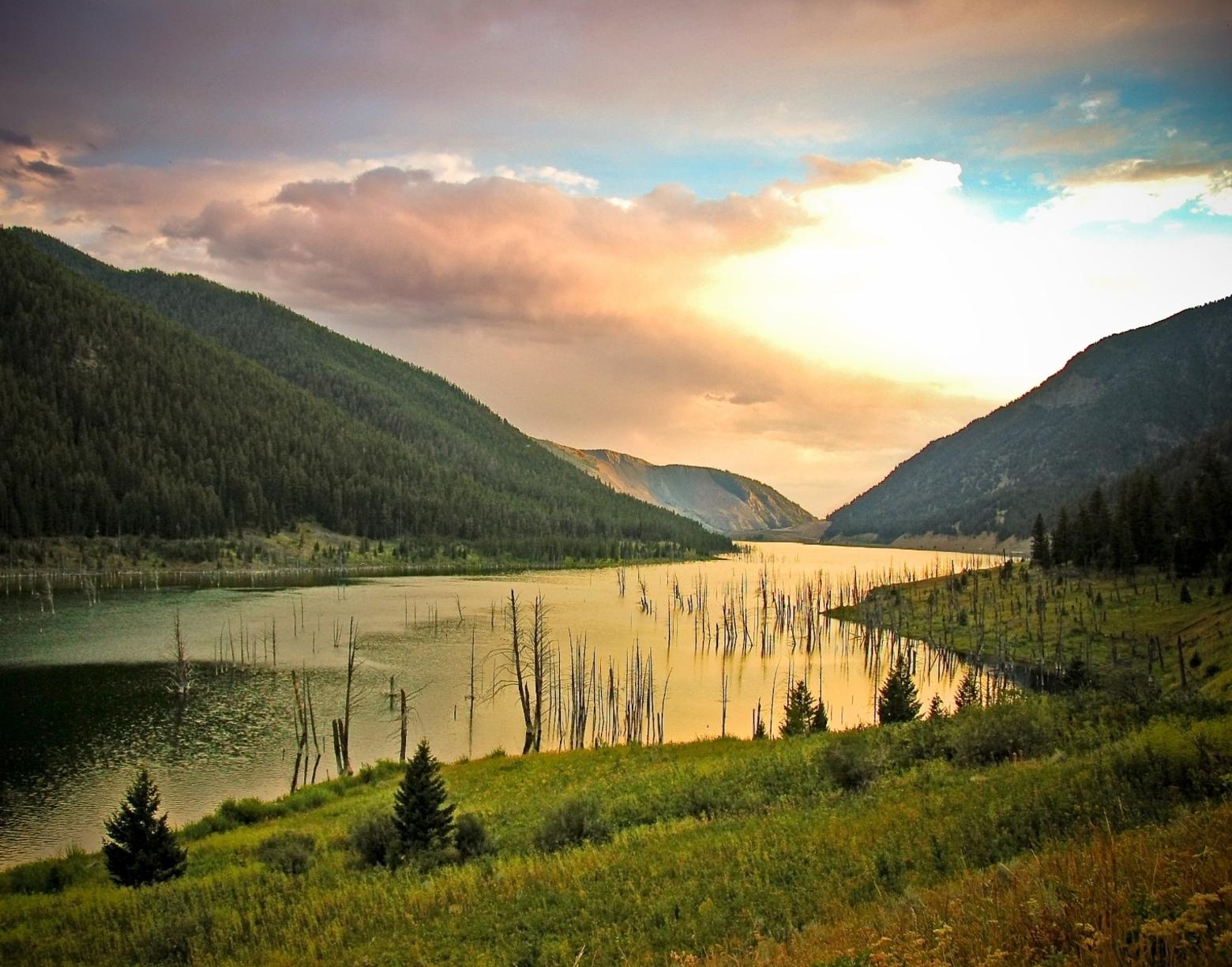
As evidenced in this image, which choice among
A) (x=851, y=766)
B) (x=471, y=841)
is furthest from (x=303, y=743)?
(x=851, y=766)

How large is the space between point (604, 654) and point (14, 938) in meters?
64.5

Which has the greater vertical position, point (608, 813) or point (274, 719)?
point (608, 813)

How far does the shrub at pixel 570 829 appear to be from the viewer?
21.0 m

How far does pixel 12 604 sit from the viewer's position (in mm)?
104562

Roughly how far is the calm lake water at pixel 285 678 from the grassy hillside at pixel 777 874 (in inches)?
736

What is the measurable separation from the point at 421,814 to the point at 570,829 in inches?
189


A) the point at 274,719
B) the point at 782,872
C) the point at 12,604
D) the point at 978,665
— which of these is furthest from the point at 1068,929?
the point at 12,604

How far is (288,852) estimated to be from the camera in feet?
74.7

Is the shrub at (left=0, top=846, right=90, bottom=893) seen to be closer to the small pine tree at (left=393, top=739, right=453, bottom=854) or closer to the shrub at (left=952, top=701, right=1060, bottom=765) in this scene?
the small pine tree at (left=393, top=739, right=453, bottom=854)

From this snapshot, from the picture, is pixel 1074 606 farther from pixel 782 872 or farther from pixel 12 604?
pixel 12 604

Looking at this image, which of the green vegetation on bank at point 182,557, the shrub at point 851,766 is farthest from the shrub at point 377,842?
the green vegetation on bank at point 182,557

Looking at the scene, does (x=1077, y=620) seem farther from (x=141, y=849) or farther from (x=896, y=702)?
(x=141, y=849)

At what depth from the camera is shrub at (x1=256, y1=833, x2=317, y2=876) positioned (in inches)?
875

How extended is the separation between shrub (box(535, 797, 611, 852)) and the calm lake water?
2539 centimetres
